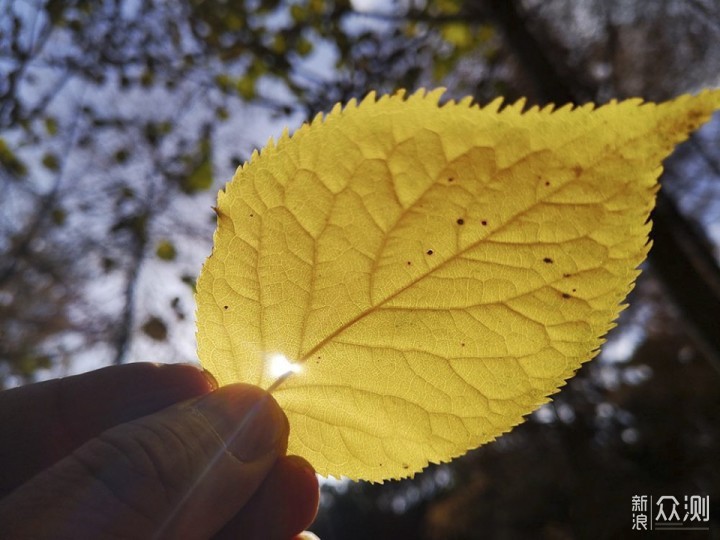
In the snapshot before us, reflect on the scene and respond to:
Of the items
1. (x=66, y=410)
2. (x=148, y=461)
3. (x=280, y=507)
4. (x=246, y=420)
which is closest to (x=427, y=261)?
(x=246, y=420)

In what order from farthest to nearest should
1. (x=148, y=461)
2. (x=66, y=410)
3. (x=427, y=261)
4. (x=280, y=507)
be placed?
(x=66, y=410)
(x=280, y=507)
(x=148, y=461)
(x=427, y=261)

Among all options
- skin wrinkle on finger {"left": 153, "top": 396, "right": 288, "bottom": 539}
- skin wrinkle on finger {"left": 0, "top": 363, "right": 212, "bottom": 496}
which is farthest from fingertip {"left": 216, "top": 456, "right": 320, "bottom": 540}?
skin wrinkle on finger {"left": 0, "top": 363, "right": 212, "bottom": 496}

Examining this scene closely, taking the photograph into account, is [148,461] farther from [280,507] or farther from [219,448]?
[280,507]

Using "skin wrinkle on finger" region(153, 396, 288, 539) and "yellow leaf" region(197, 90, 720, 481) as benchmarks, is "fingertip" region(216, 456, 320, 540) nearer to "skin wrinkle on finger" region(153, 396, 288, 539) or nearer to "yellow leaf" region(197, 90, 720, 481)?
"skin wrinkle on finger" region(153, 396, 288, 539)

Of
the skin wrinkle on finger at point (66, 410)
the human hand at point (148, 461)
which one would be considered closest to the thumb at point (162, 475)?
the human hand at point (148, 461)

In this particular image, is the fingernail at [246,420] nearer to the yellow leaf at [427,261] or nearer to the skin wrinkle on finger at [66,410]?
the yellow leaf at [427,261]

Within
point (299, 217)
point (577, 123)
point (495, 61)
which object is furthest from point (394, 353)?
point (495, 61)

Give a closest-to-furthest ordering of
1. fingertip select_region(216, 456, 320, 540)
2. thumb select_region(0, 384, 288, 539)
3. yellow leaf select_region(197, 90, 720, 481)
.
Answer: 1. yellow leaf select_region(197, 90, 720, 481)
2. thumb select_region(0, 384, 288, 539)
3. fingertip select_region(216, 456, 320, 540)
